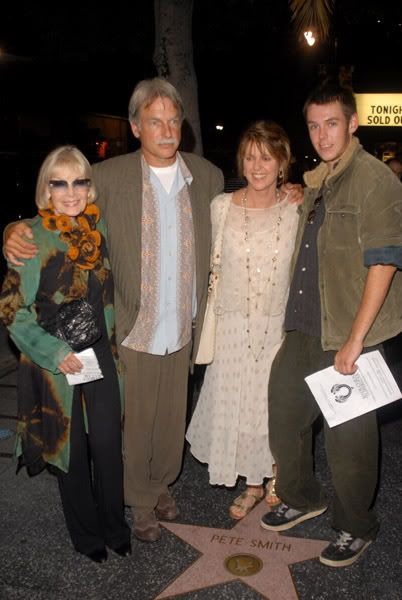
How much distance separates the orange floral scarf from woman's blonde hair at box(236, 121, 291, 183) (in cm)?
94

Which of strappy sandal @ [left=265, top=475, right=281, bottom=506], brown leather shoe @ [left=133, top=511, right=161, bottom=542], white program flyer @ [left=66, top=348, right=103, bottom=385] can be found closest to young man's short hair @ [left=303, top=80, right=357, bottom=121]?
white program flyer @ [left=66, top=348, right=103, bottom=385]

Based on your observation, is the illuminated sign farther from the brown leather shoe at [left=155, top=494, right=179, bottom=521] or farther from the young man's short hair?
the brown leather shoe at [left=155, top=494, right=179, bottom=521]

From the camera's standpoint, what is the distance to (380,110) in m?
13.2

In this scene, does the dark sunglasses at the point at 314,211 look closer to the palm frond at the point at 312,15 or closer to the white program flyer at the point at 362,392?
the white program flyer at the point at 362,392

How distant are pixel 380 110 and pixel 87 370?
12.2 meters

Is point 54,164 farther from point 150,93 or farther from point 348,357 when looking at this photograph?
point 348,357

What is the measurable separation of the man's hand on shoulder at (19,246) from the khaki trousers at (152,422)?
0.79m

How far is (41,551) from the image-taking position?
3164 millimetres

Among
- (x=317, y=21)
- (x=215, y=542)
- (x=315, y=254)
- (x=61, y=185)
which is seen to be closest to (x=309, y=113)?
(x=315, y=254)

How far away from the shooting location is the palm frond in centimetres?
590

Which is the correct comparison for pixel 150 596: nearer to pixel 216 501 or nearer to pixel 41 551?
pixel 41 551

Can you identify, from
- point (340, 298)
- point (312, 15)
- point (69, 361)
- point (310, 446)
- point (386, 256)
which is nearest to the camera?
point (386, 256)

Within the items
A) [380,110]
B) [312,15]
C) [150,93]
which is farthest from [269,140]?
[380,110]

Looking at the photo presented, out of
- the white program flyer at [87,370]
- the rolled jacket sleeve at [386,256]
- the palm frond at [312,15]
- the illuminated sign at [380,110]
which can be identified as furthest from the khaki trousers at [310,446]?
the illuminated sign at [380,110]
